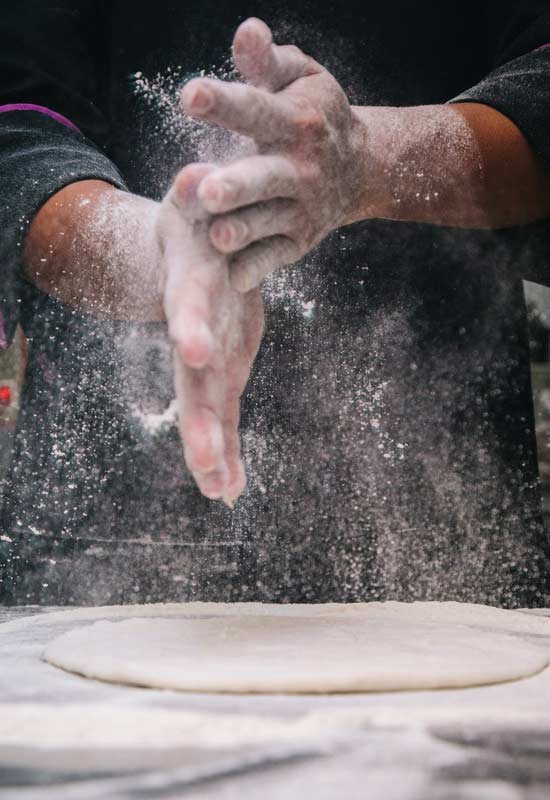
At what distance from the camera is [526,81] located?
137cm

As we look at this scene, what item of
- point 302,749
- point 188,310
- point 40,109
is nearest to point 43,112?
point 40,109

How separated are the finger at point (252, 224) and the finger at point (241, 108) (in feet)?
0.28

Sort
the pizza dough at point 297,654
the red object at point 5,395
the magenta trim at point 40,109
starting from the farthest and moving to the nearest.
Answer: the red object at point 5,395 → the magenta trim at point 40,109 → the pizza dough at point 297,654

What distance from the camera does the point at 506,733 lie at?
65 centimetres

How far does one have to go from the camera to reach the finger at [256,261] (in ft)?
3.02

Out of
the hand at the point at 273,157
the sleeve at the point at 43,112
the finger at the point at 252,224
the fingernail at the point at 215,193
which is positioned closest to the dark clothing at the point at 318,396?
the sleeve at the point at 43,112

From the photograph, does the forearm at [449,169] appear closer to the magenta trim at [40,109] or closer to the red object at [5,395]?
the magenta trim at [40,109]

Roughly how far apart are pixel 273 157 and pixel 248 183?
0.10m

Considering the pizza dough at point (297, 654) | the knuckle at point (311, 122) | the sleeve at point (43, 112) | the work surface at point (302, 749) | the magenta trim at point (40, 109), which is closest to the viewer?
the work surface at point (302, 749)

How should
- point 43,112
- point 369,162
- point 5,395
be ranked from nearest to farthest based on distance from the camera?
point 369,162
point 43,112
point 5,395

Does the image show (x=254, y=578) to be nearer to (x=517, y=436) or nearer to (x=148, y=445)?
(x=148, y=445)

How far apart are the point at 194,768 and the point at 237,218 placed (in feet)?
1.91

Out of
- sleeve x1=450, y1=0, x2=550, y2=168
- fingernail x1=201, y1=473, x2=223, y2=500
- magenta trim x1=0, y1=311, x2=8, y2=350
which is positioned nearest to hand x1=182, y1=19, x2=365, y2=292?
fingernail x1=201, y1=473, x2=223, y2=500

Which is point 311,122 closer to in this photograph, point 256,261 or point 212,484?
point 256,261
